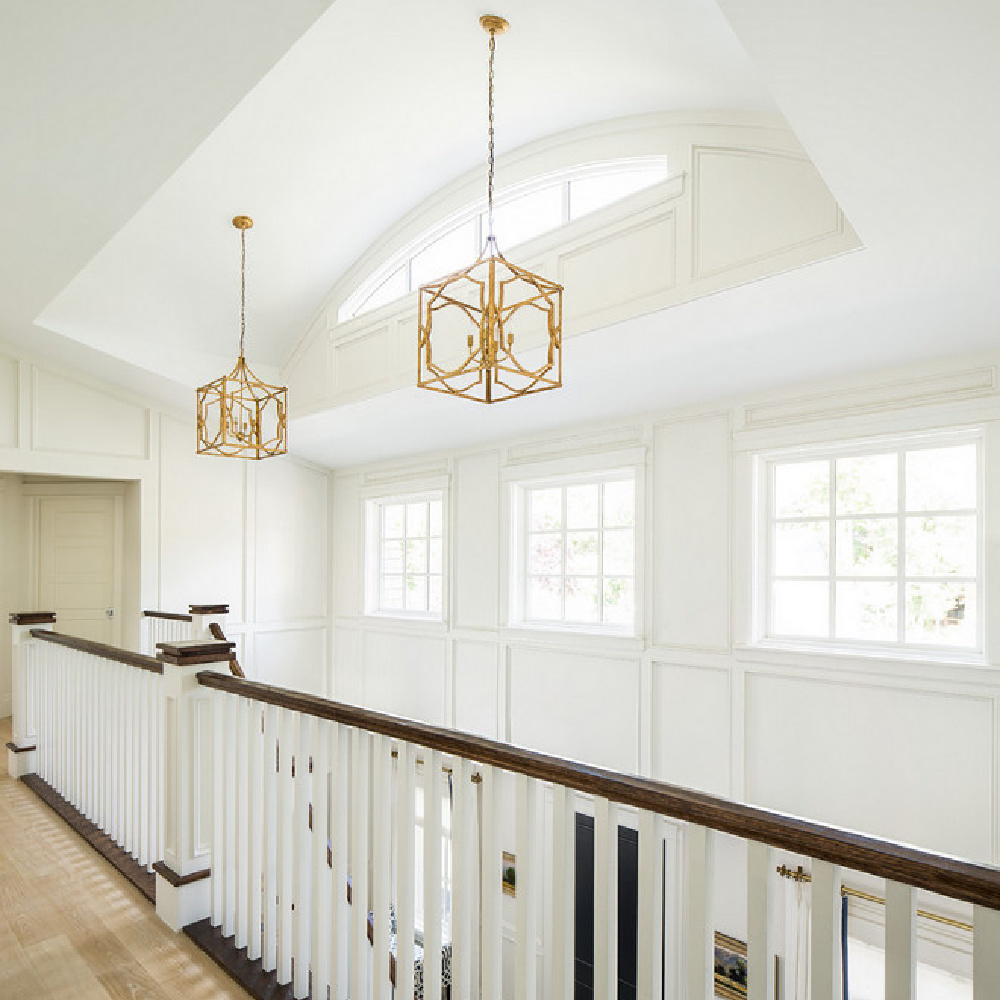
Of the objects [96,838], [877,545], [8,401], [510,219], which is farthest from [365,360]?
[877,545]

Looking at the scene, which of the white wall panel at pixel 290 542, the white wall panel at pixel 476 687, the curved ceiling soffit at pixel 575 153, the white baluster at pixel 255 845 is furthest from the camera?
the white wall panel at pixel 290 542

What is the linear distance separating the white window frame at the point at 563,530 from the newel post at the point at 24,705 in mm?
2961

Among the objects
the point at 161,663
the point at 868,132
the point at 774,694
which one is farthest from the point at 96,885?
the point at 868,132

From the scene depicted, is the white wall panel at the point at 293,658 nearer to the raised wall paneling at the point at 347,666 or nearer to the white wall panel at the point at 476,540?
the raised wall paneling at the point at 347,666

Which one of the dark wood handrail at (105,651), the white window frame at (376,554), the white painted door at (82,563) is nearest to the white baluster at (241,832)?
the dark wood handrail at (105,651)

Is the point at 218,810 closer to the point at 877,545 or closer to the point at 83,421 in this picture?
the point at 877,545

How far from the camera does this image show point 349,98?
3920 mm

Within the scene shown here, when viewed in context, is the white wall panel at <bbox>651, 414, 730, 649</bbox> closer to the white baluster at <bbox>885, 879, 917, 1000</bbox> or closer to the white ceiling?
the white ceiling

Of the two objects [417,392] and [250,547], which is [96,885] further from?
[250,547]

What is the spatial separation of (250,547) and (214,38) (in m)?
5.11

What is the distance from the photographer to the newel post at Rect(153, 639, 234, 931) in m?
2.43

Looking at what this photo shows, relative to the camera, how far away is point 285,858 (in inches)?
83.3

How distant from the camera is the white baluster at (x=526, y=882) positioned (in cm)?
146

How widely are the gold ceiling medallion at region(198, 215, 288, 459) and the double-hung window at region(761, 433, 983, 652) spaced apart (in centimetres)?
293
